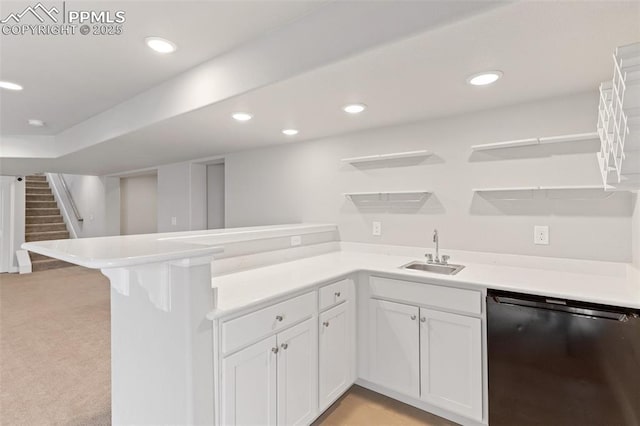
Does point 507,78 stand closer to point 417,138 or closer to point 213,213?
point 417,138

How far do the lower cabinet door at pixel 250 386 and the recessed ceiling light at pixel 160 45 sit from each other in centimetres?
173

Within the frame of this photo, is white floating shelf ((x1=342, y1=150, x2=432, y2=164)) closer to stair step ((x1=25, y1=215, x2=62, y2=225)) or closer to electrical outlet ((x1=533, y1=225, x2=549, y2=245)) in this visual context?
electrical outlet ((x1=533, y1=225, x2=549, y2=245))

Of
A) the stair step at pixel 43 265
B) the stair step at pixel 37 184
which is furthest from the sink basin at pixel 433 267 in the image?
the stair step at pixel 37 184

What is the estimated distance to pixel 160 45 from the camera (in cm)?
184

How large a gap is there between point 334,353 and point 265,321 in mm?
683

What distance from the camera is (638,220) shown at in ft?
5.59

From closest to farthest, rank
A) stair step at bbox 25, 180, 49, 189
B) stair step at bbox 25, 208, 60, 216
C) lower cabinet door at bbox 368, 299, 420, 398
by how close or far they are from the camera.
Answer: lower cabinet door at bbox 368, 299, 420, 398 → stair step at bbox 25, 208, 60, 216 → stair step at bbox 25, 180, 49, 189

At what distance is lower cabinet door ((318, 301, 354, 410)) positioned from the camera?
1.92m

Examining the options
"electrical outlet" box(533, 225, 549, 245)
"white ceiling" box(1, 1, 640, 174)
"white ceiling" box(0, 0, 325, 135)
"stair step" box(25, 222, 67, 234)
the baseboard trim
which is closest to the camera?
"white ceiling" box(1, 1, 640, 174)

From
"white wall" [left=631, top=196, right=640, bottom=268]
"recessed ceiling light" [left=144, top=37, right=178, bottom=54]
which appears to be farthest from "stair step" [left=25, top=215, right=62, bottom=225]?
"white wall" [left=631, top=196, right=640, bottom=268]

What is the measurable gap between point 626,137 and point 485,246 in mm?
1256

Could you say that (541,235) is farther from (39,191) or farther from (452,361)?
(39,191)

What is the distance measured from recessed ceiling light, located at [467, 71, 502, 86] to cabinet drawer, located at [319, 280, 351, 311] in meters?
1.45

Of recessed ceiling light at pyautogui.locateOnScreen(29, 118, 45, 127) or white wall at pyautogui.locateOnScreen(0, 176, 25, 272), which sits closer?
recessed ceiling light at pyautogui.locateOnScreen(29, 118, 45, 127)
